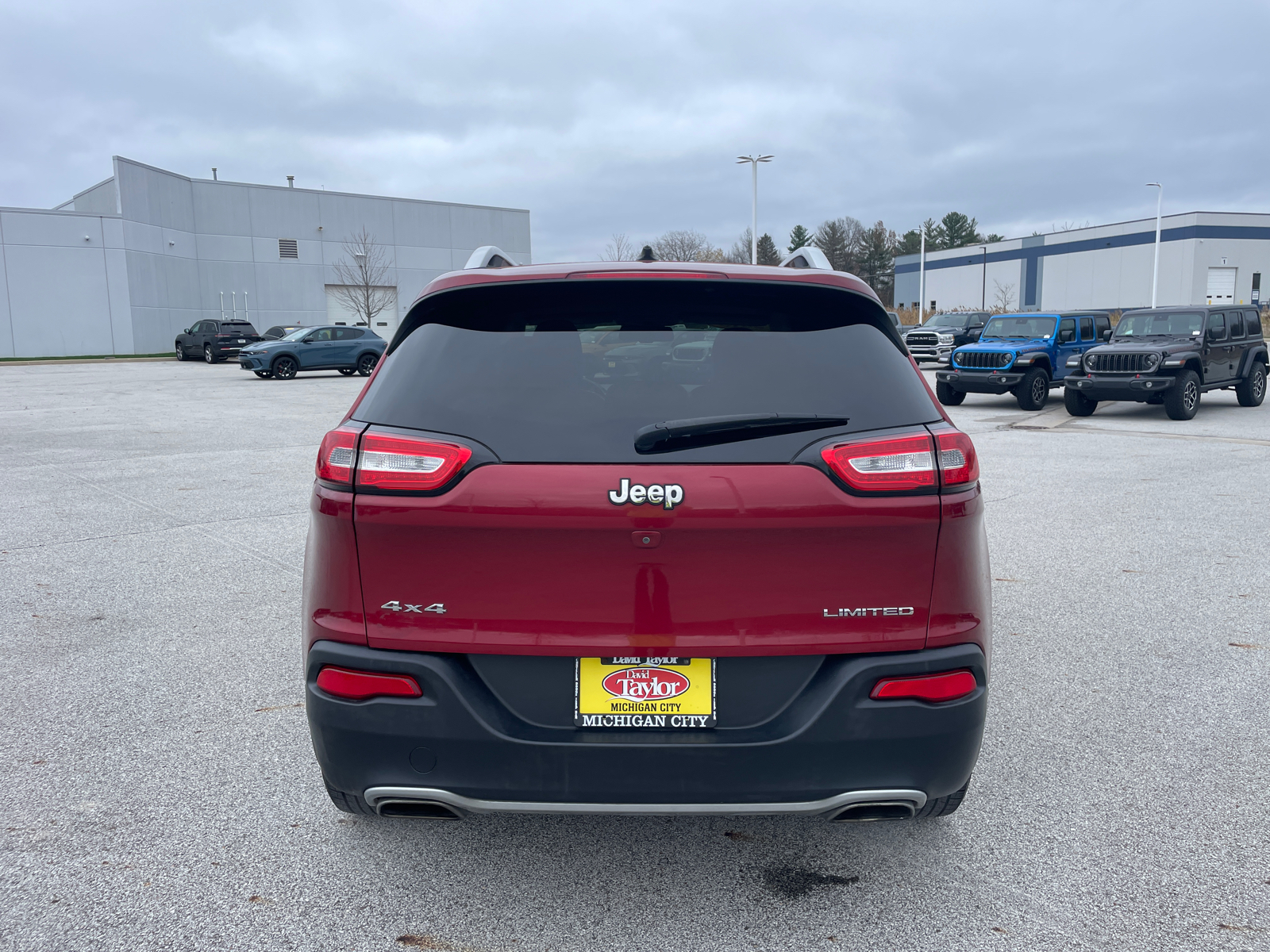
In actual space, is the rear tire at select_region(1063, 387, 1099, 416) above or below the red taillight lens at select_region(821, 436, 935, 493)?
below

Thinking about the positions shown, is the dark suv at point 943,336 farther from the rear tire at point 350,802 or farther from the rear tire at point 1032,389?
the rear tire at point 350,802

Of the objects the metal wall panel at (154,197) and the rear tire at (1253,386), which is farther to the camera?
the metal wall panel at (154,197)

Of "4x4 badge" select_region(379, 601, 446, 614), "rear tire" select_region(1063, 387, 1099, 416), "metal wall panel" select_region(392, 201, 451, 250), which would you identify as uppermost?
"metal wall panel" select_region(392, 201, 451, 250)

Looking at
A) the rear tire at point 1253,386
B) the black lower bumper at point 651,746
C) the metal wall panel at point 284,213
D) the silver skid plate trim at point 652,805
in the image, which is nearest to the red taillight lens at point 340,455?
the black lower bumper at point 651,746

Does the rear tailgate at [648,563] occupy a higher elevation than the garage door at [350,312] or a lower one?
lower

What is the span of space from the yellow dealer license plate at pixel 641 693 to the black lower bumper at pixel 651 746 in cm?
4

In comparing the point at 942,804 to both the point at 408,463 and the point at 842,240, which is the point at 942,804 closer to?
the point at 408,463

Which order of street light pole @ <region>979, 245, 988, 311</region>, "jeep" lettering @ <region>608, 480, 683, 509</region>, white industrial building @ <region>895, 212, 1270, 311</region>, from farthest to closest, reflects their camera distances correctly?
1. street light pole @ <region>979, 245, 988, 311</region>
2. white industrial building @ <region>895, 212, 1270, 311</region>
3. "jeep" lettering @ <region>608, 480, 683, 509</region>

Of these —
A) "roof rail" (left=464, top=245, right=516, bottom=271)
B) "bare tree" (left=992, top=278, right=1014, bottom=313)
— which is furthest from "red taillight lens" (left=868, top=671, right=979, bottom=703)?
"bare tree" (left=992, top=278, right=1014, bottom=313)

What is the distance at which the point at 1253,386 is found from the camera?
18.2 metres

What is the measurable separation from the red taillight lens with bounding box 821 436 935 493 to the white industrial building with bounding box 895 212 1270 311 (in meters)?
80.3

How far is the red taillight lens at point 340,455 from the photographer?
7.84 feet

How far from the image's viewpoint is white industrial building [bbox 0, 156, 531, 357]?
153ft

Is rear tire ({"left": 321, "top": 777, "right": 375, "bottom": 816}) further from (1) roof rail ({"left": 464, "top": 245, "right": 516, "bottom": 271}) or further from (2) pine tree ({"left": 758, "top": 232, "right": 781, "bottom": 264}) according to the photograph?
(2) pine tree ({"left": 758, "top": 232, "right": 781, "bottom": 264})
